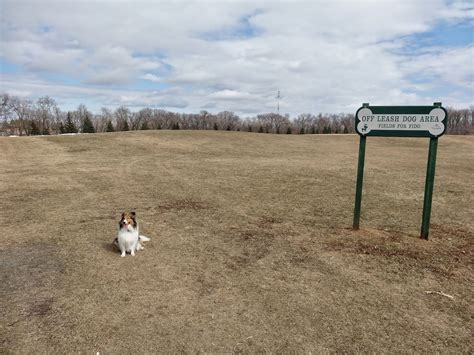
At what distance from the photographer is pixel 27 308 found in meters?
4.04

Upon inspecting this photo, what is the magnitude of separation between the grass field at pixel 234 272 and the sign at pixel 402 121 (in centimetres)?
207

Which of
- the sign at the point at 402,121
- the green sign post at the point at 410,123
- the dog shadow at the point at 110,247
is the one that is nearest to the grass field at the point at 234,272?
the dog shadow at the point at 110,247

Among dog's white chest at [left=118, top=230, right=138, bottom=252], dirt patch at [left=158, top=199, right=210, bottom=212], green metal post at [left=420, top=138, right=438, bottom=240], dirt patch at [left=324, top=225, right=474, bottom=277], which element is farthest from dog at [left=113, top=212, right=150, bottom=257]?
green metal post at [left=420, top=138, right=438, bottom=240]

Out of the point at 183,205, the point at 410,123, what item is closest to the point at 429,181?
the point at 410,123

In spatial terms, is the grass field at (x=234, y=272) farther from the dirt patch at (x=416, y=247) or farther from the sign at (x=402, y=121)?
the sign at (x=402, y=121)

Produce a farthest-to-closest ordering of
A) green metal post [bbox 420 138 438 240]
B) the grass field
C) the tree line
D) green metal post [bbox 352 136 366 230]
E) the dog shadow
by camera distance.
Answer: the tree line < green metal post [bbox 352 136 366 230] < green metal post [bbox 420 138 438 240] < the dog shadow < the grass field

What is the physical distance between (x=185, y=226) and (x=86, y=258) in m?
2.26

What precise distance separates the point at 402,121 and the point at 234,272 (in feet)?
13.2

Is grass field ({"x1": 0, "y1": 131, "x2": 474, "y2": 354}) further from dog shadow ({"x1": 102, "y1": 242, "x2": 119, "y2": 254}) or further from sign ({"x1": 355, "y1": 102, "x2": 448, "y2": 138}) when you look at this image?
sign ({"x1": 355, "y1": 102, "x2": 448, "y2": 138})

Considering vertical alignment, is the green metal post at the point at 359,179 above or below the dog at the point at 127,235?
above

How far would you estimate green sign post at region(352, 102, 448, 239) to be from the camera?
5.90 m

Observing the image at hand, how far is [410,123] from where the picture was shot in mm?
6031

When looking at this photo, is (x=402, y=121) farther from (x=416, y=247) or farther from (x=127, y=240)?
(x=127, y=240)

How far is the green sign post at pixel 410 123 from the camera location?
5.90 meters
